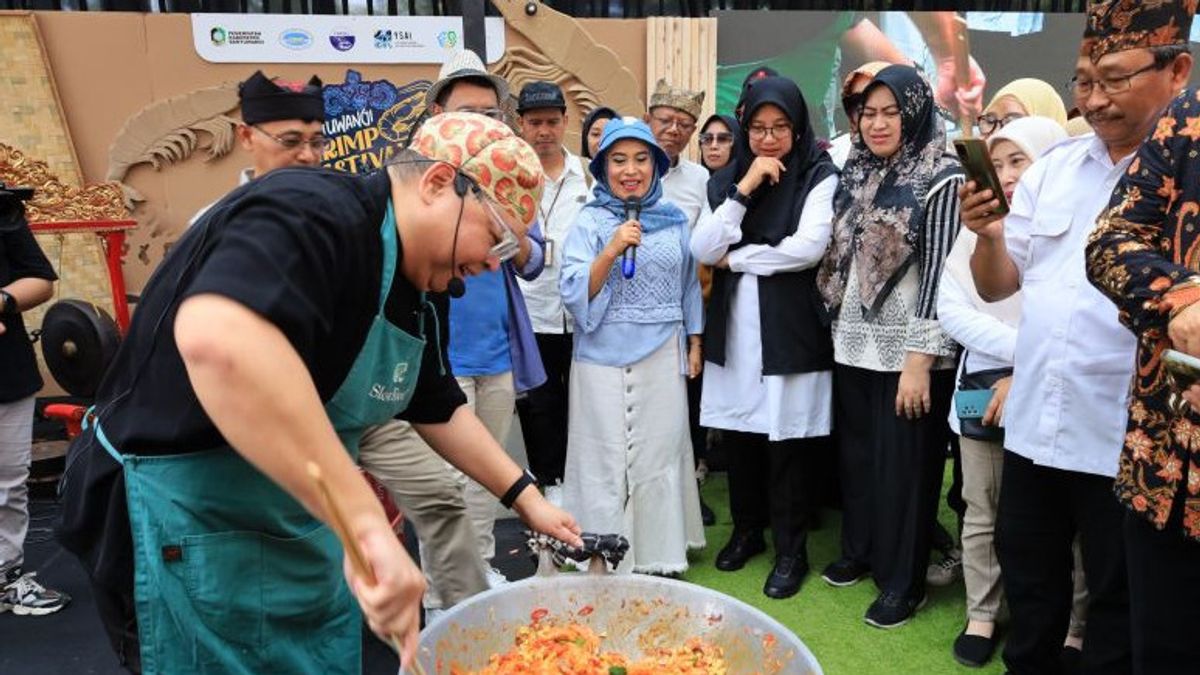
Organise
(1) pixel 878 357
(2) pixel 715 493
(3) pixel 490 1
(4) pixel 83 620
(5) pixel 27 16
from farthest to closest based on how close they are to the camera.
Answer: (3) pixel 490 1, (5) pixel 27 16, (2) pixel 715 493, (4) pixel 83 620, (1) pixel 878 357

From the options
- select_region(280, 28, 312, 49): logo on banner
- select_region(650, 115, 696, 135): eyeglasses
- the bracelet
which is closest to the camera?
the bracelet

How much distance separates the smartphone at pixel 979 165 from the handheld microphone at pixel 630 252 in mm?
1328

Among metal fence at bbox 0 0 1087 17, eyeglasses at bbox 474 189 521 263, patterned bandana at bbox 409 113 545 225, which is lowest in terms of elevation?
eyeglasses at bbox 474 189 521 263

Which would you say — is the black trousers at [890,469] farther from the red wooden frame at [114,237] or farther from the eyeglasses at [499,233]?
the red wooden frame at [114,237]

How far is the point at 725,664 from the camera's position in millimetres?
1835

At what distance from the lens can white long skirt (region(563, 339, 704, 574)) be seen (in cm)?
334

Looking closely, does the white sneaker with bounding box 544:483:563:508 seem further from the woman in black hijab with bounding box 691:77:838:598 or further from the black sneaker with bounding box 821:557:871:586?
the black sneaker with bounding box 821:557:871:586

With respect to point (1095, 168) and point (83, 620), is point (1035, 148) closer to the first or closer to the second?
point (1095, 168)

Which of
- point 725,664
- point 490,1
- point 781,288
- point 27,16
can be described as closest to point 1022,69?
point 490,1

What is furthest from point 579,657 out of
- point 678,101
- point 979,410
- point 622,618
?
point 678,101

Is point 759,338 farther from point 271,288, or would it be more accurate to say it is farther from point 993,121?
point 271,288

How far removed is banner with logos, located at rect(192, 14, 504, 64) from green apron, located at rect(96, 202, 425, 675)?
447 centimetres

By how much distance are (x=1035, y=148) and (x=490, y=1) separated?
3794mm

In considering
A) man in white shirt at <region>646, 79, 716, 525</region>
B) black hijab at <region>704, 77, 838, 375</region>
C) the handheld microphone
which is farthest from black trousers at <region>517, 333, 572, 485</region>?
black hijab at <region>704, 77, 838, 375</region>
